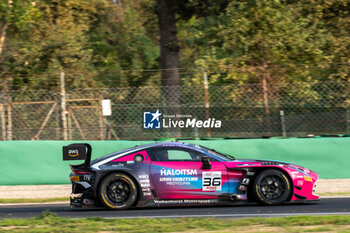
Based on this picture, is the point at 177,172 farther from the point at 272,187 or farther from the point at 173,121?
the point at 173,121

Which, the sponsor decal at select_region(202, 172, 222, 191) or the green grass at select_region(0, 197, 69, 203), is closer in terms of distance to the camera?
the sponsor decal at select_region(202, 172, 222, 191)

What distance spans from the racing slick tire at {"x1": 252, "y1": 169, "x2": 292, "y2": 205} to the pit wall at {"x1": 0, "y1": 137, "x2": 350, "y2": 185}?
3.17m

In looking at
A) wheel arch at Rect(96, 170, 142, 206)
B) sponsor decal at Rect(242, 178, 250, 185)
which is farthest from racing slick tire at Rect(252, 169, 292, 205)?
wheel arch at Rect(96, 170, 142, 206)

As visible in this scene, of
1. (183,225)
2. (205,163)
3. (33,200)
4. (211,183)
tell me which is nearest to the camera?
(183,225)

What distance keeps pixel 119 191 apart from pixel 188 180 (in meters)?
1.20

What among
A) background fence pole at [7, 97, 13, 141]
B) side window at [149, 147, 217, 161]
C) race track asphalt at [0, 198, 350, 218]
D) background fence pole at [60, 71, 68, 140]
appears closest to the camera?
race track asphalt at [0, 198, 350, 218]

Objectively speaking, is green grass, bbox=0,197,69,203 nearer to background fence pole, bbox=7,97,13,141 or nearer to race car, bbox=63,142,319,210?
race car, bbox=63,142,319,210

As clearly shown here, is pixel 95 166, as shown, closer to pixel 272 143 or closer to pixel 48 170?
pixel 48 170

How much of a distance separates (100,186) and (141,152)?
0.91 metres

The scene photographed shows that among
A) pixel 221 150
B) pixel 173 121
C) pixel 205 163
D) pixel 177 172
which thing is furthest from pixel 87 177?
pixel 221 150

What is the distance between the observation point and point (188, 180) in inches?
356

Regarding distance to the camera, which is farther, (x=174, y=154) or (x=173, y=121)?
(x=173, y=121)

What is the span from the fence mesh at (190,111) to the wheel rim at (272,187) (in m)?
3.30

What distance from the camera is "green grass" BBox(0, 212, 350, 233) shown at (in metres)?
6.88
